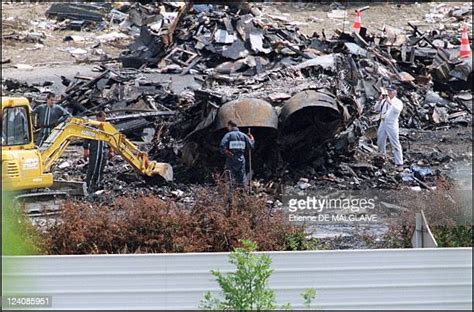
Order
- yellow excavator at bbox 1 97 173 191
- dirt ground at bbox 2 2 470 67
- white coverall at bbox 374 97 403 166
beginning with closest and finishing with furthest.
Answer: yellow excavator at bbox 1 97 173 191, white coverall at bbox 374 97 403 166, dirt ground at bbox 2 2 470 67

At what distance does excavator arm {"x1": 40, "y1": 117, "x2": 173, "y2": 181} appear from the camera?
44.7 ft

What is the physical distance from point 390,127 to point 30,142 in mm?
5904

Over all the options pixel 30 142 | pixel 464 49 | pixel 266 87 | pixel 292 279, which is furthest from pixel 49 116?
pixel 464 49

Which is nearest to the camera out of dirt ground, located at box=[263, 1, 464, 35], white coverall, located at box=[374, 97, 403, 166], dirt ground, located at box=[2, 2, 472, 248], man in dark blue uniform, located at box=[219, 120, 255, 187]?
man in dark blue uniform, located at box=[219, 120, 255, 187]

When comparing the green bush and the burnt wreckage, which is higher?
the burnt wreckage

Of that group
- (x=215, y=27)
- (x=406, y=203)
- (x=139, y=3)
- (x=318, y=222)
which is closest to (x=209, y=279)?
(x=318, y=222)

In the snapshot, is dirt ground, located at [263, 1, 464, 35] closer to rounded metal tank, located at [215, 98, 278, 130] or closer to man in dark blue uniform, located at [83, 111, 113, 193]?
rounded metal tank, located at [215, 98, 278, 130]

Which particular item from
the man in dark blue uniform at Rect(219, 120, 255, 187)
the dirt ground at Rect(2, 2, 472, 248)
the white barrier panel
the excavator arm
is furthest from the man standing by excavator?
the white barrier panel

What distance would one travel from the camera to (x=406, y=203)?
1327 cm

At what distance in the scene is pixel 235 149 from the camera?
14.1 m

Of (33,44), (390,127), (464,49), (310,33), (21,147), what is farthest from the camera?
(310,33)

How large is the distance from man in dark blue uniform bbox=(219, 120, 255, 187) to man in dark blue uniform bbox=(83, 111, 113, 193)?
1.82 m

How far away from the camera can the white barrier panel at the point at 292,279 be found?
7.13 m

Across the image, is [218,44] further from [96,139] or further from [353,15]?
[353,15]
